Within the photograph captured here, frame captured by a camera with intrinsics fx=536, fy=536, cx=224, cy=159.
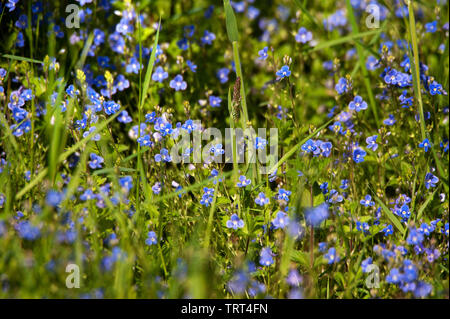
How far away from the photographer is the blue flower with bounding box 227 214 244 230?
2399 mm

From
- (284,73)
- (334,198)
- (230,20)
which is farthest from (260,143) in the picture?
(230,20)

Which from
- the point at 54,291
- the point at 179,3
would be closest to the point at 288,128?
the point at 54,291

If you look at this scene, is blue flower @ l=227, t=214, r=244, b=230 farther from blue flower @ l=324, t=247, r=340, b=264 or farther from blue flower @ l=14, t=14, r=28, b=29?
blue flower @ l=14, t=14, r=28, b=29

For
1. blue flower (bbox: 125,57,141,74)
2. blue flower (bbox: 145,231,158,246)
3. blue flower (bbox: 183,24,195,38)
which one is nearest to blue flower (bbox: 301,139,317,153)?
blue flower (bbox: 145,231,158,246)

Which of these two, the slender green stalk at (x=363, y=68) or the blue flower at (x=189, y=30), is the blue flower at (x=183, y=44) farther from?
the slender green stalk at (x=363, y=68)

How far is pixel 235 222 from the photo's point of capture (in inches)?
94.9

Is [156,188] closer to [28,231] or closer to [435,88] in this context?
[28,231]

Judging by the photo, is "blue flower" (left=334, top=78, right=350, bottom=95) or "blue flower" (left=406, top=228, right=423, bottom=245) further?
"blue flower" (left=334, top=78, right=350, bottom=95)

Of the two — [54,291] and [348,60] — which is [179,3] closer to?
[348,60]

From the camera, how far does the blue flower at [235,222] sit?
94.5 inches

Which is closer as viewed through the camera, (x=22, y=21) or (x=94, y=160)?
(x=94, y=160)

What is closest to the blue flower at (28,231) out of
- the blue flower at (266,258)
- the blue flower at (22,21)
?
the blue flower at (266,258)

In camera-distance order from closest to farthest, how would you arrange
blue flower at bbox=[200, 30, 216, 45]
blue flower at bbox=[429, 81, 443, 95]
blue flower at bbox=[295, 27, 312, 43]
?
blue flower at bbox=[429, 81, 443, 95]
blue flower at bbox=[295, 27, 312, 43]
blue flower at bbox=[200, 30, 216, 45]

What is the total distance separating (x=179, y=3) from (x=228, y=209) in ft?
7.78
